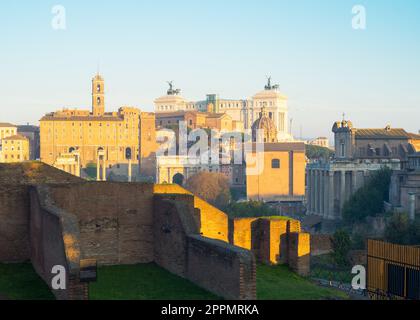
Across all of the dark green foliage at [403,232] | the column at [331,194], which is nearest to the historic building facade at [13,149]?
the column at [331,194]

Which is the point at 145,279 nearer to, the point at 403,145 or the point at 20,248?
the point at 20,248

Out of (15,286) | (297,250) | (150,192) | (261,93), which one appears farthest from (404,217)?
(261,93)

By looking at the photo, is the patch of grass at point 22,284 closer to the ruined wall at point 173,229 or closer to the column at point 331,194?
the ruined wall at point 173,229

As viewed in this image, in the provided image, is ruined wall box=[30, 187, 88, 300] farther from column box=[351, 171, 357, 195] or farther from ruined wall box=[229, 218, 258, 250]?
column box=[351, 171, 357, 195]

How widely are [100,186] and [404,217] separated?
31.7m

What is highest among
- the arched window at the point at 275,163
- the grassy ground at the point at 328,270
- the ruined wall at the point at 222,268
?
the arched window at the point at 275,163

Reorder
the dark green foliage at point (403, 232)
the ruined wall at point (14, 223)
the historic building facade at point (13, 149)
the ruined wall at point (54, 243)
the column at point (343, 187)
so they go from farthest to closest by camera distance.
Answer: the historic building facade at point (13, 149), the column at point (343, 187), the dark green foliage at point (403, 232), the ruined wall at point (14, 223), the ruined wall at point (54, 243)

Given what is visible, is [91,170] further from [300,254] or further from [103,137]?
[300,254]

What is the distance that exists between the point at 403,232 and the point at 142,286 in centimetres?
3074

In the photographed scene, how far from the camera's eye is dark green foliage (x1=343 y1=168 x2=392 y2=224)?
62.8 metres

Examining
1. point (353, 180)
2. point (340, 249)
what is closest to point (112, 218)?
point (340, 249)

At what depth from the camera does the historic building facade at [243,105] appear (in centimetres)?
18300

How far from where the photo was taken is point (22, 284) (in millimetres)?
17812

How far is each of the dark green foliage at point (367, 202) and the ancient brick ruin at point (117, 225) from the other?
1603 inches
